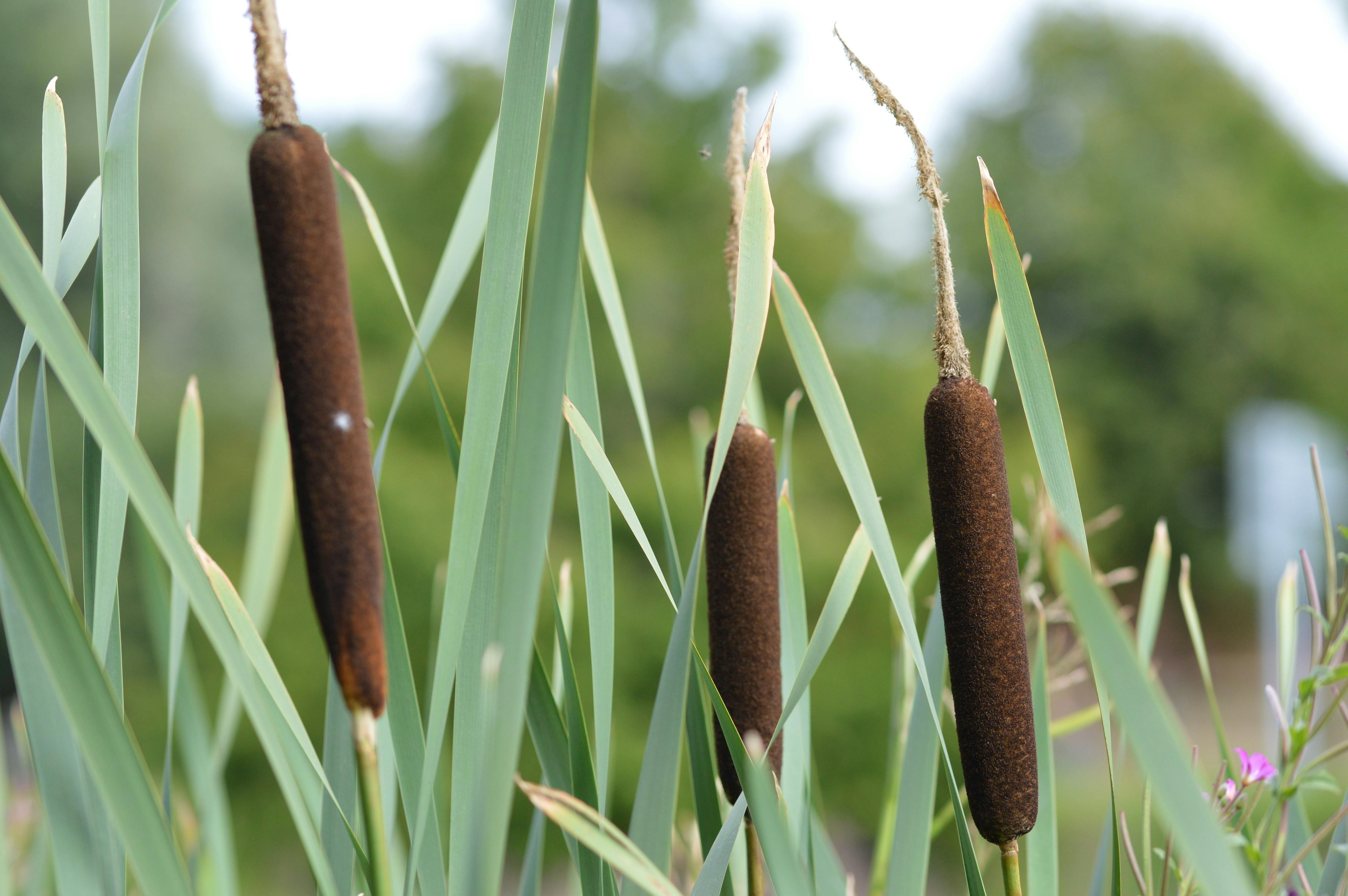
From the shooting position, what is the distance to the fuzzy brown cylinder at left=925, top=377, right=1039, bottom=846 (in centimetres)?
28

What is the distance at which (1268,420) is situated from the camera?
6426 millimetres

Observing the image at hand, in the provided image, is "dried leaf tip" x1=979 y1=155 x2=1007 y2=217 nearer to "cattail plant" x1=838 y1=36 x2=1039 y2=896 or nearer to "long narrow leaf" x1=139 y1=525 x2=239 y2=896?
"cattail plant" x1=838 y1=36 x2=1039 y2=896

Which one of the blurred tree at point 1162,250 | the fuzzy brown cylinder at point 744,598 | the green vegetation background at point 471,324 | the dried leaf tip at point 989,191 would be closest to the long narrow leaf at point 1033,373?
the dried leaf tip at point 989,191

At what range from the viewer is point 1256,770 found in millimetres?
373

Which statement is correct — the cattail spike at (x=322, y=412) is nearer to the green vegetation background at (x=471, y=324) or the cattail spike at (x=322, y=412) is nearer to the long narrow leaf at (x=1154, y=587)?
the long narrow leaf at (x=1154, y=587)

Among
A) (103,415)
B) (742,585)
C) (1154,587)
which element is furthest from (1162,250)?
(103,415)

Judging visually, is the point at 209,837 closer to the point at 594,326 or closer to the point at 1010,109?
the point at 594,326

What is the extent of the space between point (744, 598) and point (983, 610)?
0.36 feet

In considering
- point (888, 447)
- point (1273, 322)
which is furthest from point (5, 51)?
point (1273, 322)

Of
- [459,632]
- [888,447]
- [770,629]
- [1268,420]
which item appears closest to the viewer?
[459,632]

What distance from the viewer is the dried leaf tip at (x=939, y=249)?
289 mm

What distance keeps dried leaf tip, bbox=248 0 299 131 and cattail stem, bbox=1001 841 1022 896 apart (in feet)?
0.94

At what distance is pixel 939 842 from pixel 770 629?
15.0 feet

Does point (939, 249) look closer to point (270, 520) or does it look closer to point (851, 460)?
point (851, 460)
